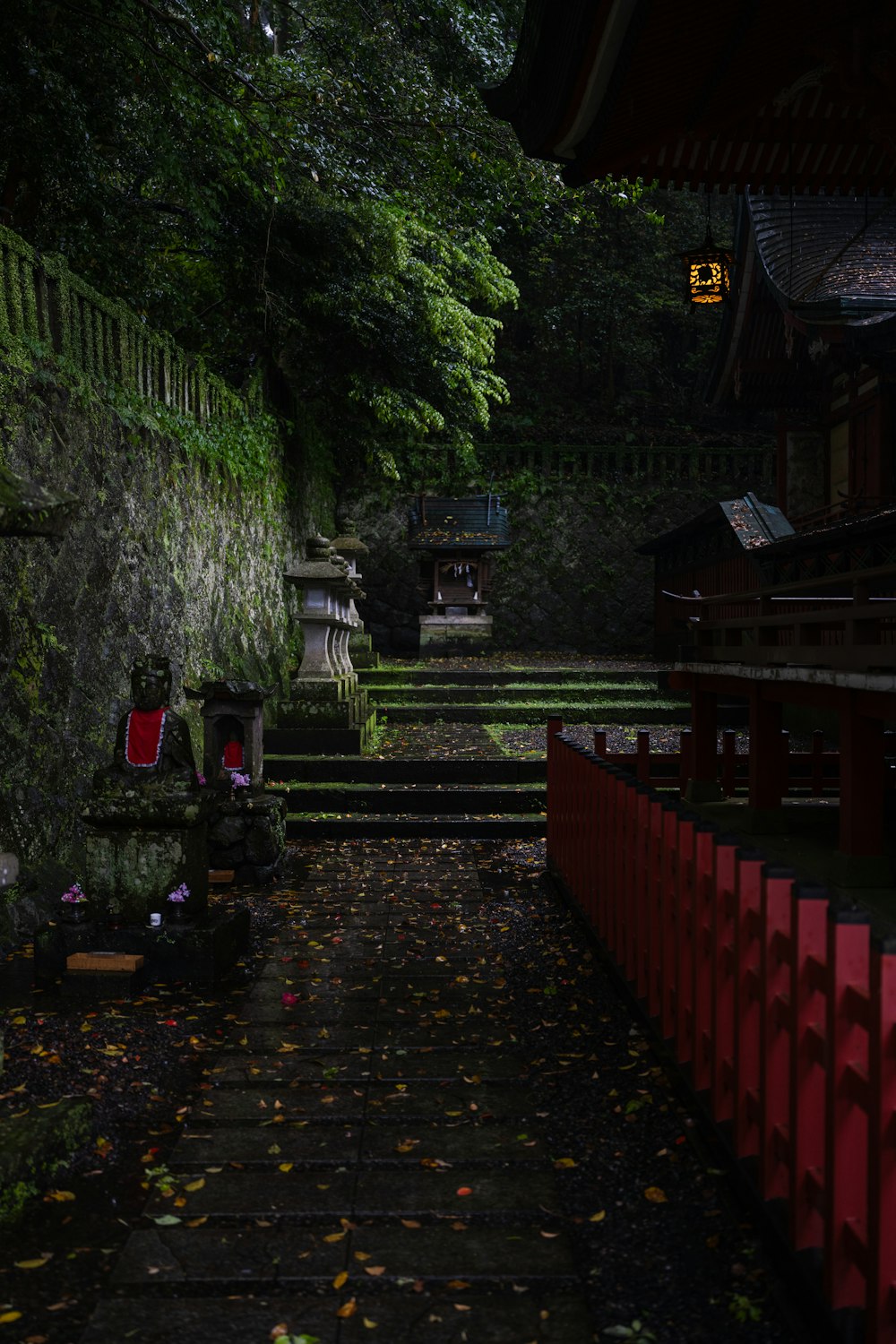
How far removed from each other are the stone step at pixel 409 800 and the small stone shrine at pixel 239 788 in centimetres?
145

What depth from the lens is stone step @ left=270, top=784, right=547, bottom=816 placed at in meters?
9.98

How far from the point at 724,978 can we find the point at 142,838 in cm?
375

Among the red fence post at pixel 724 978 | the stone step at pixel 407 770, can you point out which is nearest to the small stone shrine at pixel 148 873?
the red fence post at pixel 724 978

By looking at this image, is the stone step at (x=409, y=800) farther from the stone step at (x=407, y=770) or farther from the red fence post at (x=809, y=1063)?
the red fence post at (x=809, y=1063)

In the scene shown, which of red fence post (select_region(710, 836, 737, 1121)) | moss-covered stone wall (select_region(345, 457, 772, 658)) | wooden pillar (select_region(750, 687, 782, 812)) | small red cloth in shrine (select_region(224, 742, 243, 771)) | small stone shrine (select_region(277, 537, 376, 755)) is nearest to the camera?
red fence post (select_region(710, 836, 737, 1121))

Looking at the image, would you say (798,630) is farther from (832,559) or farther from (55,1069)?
(832,559)

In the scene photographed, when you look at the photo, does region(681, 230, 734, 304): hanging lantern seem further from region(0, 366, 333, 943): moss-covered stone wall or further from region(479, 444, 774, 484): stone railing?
region(479, 444, 774, 484): stone railing

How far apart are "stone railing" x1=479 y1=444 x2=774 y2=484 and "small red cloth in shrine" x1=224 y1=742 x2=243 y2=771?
14913 mm

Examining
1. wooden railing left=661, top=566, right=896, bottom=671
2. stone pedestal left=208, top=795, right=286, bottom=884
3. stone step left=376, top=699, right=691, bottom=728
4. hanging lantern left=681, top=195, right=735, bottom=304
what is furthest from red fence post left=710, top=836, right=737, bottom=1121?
stone step left=376, top=699, right=691, bottom=728

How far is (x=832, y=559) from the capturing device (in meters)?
12.6

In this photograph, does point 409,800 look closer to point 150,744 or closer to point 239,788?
point 239,788

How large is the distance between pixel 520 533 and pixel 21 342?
16.0 metres

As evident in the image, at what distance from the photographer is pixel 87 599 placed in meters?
7.89

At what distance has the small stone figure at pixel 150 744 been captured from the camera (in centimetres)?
608
